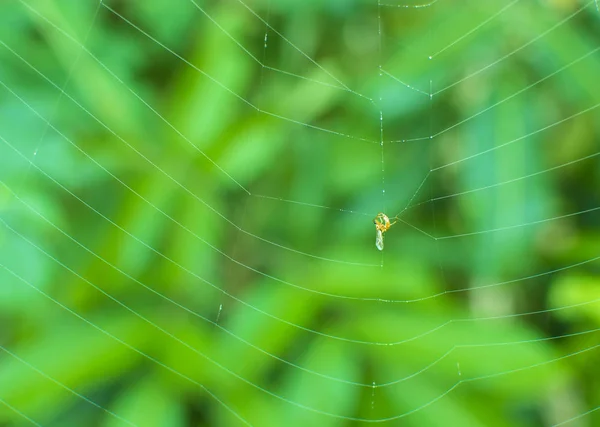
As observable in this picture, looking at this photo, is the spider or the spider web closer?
the spider web

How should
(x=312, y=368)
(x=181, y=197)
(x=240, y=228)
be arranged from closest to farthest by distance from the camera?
(x=312, y=368) → (x=181, y=197) → (x=240, y=228)

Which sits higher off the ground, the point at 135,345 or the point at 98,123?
the point at 98,123

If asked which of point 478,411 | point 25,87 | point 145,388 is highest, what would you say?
point 25,87

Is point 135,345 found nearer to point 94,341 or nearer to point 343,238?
point 94,341

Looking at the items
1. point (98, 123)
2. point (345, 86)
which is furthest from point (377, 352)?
point (98, 123)

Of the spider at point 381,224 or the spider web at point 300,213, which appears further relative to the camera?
the spider at point 381,224

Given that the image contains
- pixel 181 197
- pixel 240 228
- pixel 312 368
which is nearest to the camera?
pixel 312 368

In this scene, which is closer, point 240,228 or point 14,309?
point 14,309

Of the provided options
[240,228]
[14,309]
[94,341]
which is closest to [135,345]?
[94,341]
